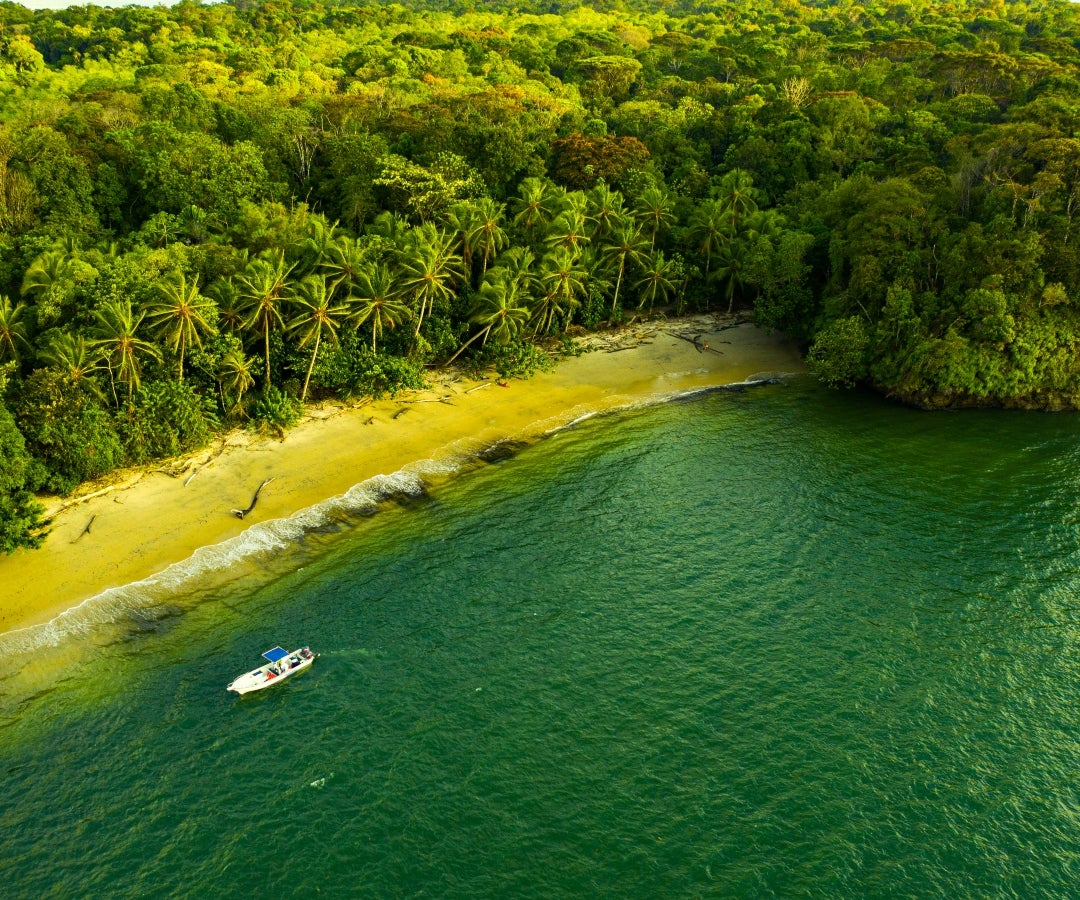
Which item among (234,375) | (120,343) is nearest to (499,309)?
(234,375)

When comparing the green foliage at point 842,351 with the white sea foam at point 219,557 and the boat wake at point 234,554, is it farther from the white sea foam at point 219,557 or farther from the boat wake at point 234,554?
the white sea foam at point 219,557

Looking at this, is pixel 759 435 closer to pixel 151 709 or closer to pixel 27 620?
pixel 151 709

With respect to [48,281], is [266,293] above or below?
below

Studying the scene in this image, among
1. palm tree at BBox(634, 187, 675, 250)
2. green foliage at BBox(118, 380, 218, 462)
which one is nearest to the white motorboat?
green foliage at BBox(118, 380, 218, 462)

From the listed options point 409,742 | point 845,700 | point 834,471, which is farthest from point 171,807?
point 834,471

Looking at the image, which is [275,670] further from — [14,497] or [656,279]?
[656,279]

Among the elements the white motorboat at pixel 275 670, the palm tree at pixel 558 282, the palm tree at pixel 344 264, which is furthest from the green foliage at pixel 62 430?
the palm tree at pixel 558 282
